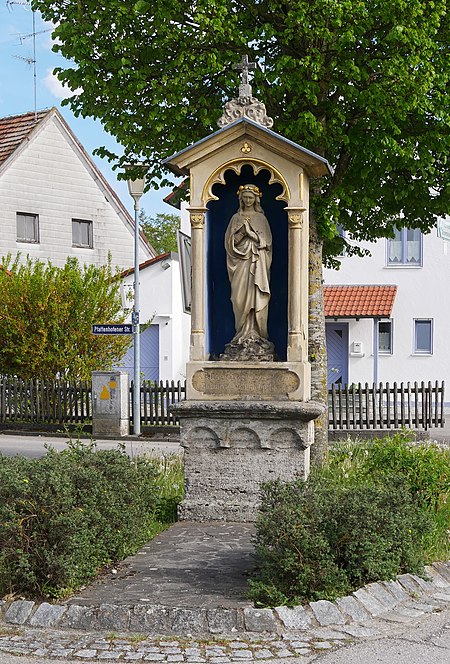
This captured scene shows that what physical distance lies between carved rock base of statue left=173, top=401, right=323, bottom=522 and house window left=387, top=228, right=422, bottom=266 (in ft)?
73.7

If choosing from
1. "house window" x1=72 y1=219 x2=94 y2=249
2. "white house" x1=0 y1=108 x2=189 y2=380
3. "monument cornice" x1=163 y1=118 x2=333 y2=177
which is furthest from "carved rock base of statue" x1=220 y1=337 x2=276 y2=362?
"house window" x1=72 y1=219 x2=94 y2=249

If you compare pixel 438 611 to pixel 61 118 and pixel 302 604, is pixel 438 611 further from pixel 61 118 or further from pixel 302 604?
pixel 61 118

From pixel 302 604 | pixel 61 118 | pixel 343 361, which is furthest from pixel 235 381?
pixel 61 118

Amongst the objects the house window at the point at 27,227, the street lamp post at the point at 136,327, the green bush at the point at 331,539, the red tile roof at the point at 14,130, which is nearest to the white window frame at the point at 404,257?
the street lamp post at the point at 136,327

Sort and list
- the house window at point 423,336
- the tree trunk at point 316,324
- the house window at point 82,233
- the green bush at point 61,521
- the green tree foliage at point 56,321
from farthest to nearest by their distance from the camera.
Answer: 1. the house window at point 82,233
2. the house window at point 423,336
3. the green tree foliage at point 56,321
4. the tree trunk at point 316,324
5. the green bush at point 61,521

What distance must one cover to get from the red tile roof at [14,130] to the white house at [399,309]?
11.6 metres

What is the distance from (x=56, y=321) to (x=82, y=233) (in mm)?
12737

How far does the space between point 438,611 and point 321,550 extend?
39.3 inches

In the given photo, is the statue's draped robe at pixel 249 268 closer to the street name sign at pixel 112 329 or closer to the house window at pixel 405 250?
the street name sign at pixel 112 329

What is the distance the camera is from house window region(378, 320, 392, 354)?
31516 millimetres

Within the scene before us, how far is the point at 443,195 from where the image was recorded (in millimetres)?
13789

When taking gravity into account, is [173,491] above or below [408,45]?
below

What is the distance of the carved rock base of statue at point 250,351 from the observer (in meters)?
9.89

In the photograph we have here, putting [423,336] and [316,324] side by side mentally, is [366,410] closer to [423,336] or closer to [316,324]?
[316,324]
